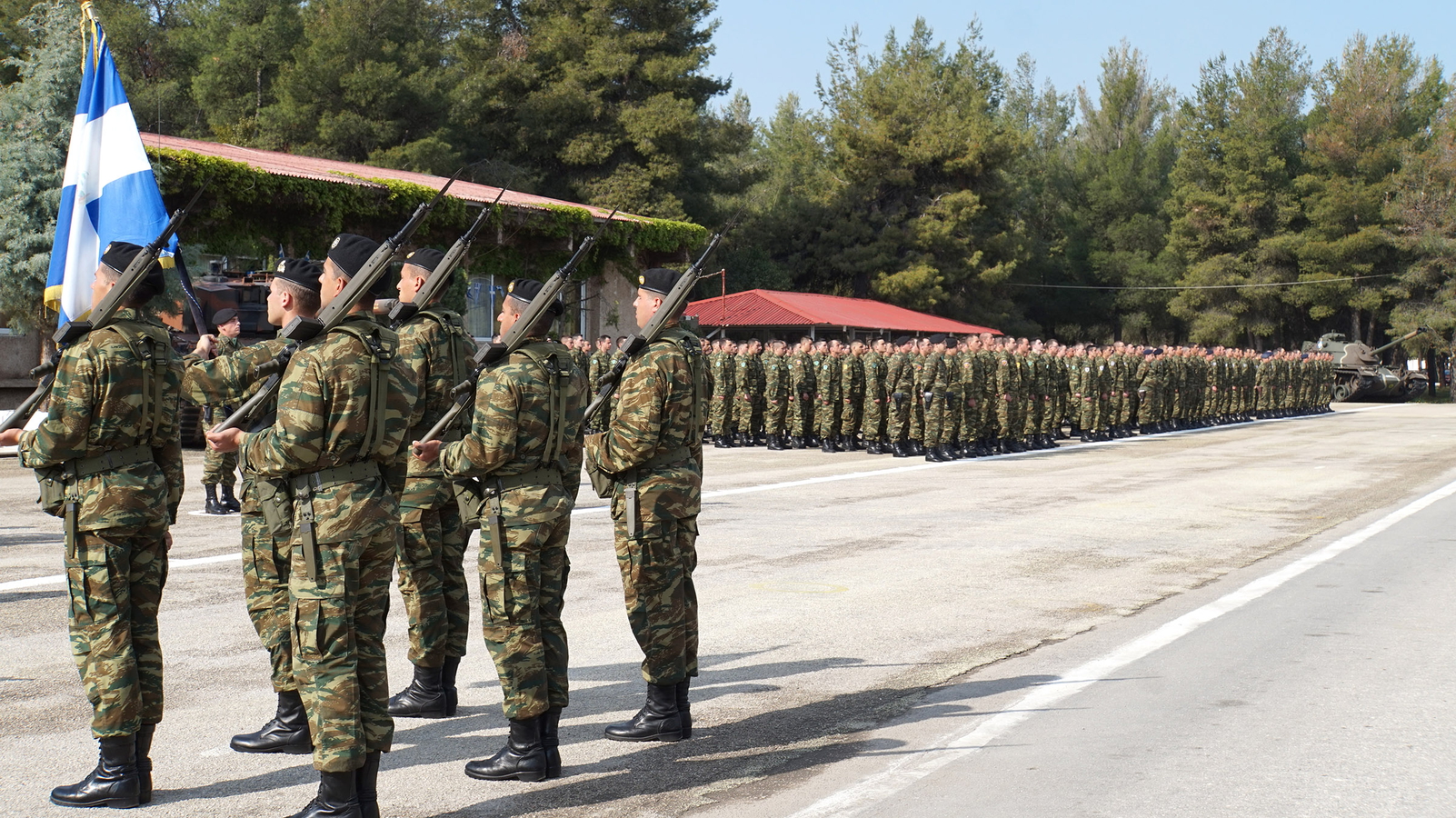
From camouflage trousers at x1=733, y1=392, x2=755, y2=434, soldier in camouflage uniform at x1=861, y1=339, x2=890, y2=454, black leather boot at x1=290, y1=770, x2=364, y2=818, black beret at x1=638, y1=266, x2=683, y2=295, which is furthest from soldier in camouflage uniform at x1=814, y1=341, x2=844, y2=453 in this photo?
black leather boot at x1=290, y1=770, x2=364, y2=818

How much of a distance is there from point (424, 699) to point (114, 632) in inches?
60.8

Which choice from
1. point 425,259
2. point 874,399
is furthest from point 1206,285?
point 425,259

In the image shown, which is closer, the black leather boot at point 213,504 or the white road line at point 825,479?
the white road line at point 825,479

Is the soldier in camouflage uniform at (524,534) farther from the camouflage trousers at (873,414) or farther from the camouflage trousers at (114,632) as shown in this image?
the camouflage trousers at (873,414)

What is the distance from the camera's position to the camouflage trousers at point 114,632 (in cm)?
482

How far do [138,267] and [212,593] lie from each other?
166 inches

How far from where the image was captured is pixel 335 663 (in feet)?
14.5

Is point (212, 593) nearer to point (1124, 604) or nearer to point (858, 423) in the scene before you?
point (1124, 604)

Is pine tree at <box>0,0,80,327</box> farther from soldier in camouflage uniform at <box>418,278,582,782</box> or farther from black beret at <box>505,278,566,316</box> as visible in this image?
soldier in camouflage uniform at <box>418,278,582,782</box>

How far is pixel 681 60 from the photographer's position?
45.4 metres

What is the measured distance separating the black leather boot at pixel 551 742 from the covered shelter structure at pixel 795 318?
33.3 metres

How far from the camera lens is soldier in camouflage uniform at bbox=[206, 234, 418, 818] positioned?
173 inches

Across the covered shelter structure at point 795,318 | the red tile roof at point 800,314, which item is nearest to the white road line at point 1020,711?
the red tile roof at point 800,314

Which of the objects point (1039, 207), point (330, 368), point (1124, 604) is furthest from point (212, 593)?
point (1039, 207)
